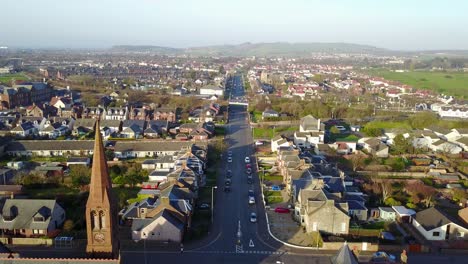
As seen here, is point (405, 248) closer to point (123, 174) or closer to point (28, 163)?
point (123, 174)

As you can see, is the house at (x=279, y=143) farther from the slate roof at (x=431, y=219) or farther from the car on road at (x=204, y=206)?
the slate roof at (x=431, y=219)

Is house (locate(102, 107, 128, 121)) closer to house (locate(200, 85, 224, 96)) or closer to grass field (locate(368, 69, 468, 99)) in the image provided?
house (locate(200, 85, 224, 96))

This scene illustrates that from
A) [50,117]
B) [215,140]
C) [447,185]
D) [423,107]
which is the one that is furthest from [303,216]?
[423,107]

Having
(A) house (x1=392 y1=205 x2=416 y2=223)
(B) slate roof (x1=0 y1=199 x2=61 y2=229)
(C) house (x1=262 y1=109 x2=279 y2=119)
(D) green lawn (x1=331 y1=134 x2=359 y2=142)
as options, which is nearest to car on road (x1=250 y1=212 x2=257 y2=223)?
(A) house (x1=392 y1=205 x2=416 y2=223)

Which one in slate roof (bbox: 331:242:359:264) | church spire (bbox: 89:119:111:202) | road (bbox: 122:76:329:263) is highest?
A: church spire (bbox: 89:119:111:202)

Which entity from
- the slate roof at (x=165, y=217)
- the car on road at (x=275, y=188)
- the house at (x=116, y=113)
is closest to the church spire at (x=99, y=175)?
the slate roof at (x=165, y=217)
